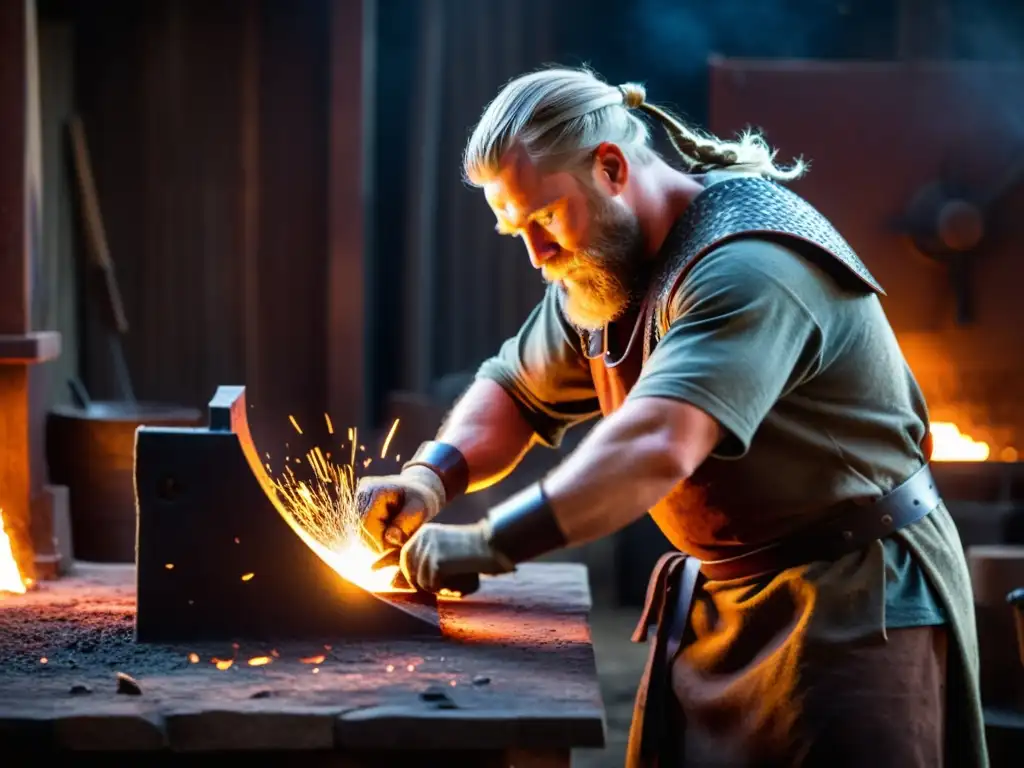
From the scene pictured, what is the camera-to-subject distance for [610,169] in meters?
2.75

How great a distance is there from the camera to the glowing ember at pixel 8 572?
11.1ft

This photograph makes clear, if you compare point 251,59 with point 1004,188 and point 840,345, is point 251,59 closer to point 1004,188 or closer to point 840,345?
point 1004,188

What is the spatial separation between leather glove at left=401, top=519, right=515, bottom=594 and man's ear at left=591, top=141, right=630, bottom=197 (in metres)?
0.72

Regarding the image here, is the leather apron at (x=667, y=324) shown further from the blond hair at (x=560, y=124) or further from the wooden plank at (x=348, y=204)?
the wooden plank at (x=348, y=204)

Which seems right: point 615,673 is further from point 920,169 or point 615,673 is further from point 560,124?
point 560,124

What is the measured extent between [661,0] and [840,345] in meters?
4.47

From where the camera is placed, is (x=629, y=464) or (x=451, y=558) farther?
(x=451, y=558)

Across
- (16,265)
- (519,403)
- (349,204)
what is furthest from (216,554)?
(349,204)

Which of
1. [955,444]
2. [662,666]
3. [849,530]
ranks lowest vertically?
[662,666]

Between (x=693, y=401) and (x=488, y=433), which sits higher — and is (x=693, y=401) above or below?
above

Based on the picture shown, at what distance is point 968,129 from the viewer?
19.0ft

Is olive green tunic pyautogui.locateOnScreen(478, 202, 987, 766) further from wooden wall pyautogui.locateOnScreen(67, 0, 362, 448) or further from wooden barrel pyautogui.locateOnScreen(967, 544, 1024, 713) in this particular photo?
wooden wall pyautogui.locateOnScreen(67, 0, 362, 448)

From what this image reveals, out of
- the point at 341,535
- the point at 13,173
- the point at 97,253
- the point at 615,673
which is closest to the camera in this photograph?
the point at 341,535

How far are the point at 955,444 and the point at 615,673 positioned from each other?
5.69 ft
